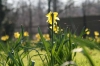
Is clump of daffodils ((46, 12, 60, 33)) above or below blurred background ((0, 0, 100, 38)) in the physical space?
above

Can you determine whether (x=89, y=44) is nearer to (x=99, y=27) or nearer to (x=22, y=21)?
(x=99, y=27)

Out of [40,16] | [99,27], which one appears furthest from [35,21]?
[99,27]

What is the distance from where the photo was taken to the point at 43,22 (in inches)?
1260

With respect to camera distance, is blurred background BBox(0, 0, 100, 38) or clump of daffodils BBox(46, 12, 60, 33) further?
blurred background BBox(0, 0, 100, 38)

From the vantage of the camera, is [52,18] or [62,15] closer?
[52,18]

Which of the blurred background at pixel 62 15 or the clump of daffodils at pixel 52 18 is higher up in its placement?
the clump of daffodils at pixel 52 18

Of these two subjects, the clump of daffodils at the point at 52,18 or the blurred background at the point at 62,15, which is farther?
the blurred background at the point at 62,15

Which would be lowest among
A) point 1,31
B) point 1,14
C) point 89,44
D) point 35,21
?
point 35,21

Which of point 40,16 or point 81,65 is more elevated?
point 81,65

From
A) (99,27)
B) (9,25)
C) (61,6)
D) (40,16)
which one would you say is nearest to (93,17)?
(99,27)

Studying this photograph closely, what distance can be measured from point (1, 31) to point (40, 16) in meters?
19.3

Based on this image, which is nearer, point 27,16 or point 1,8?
point 1,8

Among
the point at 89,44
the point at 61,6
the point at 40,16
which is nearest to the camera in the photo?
the point at 89,44

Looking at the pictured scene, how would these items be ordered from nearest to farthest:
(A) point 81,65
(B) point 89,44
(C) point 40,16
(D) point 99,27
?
(B) point 89,44 → (A) point 81,65 → (D) point 99,27 → (C) point 40,16
